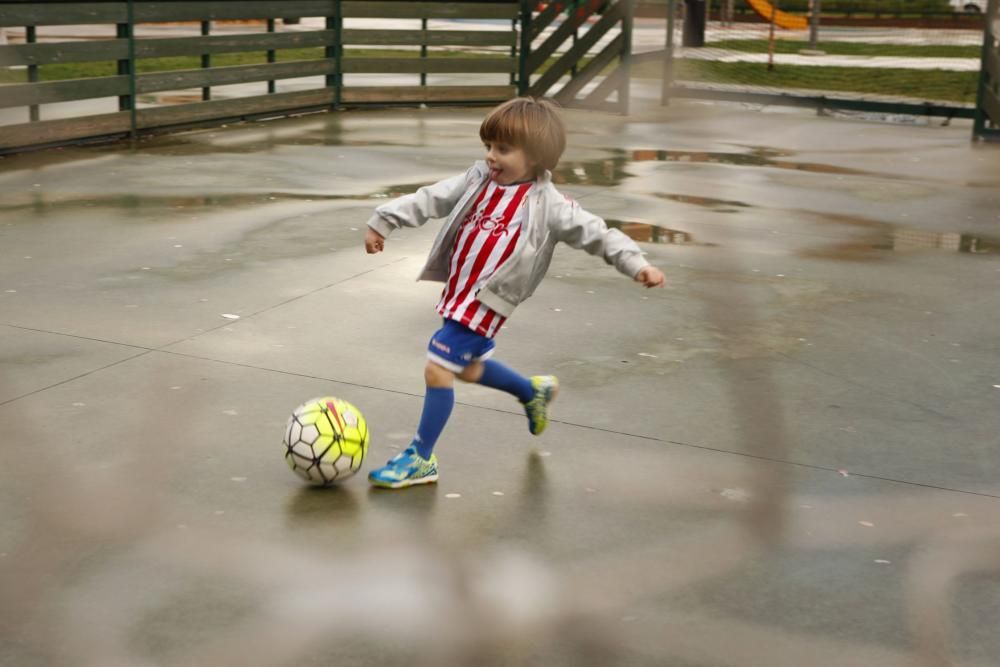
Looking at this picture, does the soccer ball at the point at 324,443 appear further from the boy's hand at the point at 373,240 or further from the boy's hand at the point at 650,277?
the boy's hand at the point at 650,277

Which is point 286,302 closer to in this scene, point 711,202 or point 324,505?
point 324,505

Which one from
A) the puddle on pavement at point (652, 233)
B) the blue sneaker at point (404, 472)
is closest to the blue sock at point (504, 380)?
the blue sneaker at point (404, 472)

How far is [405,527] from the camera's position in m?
3.97

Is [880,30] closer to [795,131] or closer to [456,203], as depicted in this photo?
[795,131]

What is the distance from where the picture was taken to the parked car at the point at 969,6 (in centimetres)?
1865

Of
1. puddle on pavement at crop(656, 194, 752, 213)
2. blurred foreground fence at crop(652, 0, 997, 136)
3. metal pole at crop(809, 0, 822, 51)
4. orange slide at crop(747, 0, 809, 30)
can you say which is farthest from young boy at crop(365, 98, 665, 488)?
metal pole at crop(809, 0, 822, 51)

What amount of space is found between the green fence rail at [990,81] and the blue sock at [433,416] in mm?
11918

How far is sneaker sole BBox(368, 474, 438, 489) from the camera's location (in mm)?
4258

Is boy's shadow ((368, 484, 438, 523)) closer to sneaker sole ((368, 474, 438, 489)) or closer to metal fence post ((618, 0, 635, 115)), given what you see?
sneaker sole ((368, 474, 438, 489))

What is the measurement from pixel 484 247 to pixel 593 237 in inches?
A: 14.9

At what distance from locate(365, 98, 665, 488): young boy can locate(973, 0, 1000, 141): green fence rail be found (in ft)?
38.0

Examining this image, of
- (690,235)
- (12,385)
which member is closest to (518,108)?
(12,385)

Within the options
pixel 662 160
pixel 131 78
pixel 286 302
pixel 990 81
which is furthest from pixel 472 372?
pixel 990 81

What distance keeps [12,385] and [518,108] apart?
8.24ft
